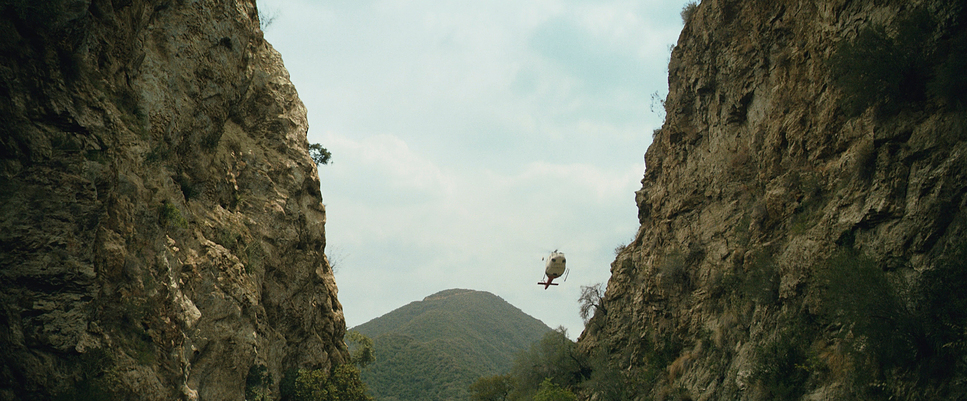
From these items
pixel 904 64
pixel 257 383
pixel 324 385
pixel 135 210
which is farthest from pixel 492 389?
pixel 904 64

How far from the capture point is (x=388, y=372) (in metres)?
71.5

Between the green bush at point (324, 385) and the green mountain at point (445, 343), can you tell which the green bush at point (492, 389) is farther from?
the green bush at point (324, 385)

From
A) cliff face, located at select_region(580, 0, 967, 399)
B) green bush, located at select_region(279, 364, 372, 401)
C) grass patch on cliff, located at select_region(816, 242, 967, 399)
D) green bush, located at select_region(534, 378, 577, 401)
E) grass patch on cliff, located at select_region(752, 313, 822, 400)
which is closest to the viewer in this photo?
grass patch on cliff, located at select_region(816, 242, 967, 399)

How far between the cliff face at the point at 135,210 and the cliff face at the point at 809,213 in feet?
56.2

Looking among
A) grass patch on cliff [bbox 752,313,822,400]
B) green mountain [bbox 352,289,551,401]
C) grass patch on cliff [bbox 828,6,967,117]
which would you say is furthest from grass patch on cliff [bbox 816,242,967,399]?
green mountain [bbox 352,289,551,401]

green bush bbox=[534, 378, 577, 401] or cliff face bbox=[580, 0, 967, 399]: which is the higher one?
cliff face bbox=[580, 0, 967, 399]

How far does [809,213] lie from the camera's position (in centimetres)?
1819

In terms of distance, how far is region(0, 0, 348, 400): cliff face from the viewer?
1114 centimetres

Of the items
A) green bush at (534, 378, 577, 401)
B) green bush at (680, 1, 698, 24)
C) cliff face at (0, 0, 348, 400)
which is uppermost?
green bush at (680, 1, 698, 24)

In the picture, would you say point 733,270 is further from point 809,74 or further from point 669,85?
point 669,85

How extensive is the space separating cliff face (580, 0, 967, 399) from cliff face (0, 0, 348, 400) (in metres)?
17.1

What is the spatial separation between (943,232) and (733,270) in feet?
35.2

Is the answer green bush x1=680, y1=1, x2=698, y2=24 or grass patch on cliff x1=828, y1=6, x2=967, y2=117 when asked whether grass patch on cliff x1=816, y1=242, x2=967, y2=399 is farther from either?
green bush x1=680, y1=1, x2=698, y2=24

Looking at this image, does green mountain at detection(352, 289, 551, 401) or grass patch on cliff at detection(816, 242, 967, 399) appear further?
green mountain at detection(352, 289, 551, 401)
